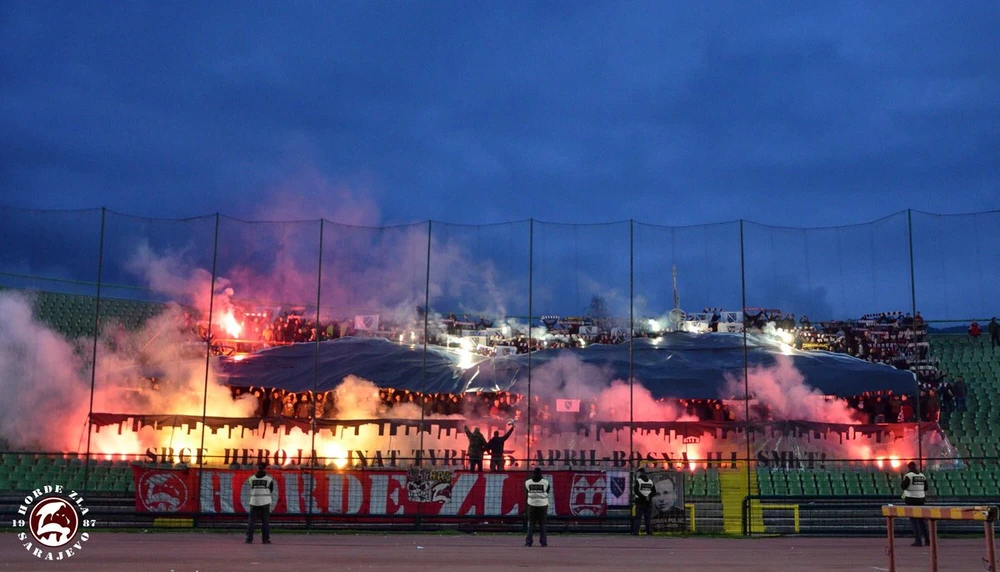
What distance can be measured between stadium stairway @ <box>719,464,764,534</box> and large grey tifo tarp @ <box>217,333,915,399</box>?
932 centimetres

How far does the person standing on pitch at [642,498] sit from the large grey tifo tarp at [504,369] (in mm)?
9648

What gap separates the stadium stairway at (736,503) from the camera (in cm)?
2077

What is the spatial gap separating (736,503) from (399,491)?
25.1 feet

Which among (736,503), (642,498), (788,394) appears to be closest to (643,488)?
(642,498)

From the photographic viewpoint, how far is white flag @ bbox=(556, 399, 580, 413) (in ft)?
97.0

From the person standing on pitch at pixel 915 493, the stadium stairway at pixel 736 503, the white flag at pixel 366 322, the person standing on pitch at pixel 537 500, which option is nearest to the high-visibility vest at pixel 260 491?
the person standing on pitch at pixel 537 500

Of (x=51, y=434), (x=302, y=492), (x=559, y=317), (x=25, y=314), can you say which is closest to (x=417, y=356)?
(x=559, y=317)

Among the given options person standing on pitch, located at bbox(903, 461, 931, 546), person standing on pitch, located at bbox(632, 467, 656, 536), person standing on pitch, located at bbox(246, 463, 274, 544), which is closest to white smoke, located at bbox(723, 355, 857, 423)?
person standing on pitch, located at bbox(632, 467, 656, 536)

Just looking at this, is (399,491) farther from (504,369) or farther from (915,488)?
(915,488)

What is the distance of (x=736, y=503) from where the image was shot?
20938 mm

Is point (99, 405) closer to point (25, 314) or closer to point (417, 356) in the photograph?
point (25, 314)

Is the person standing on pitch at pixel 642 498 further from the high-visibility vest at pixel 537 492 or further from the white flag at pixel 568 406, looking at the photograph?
the white flag at pixel 568 406

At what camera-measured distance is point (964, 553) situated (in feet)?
53.0

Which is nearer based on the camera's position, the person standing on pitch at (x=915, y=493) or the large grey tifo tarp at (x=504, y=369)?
the person standing on pitch at (x=915, y=493)
